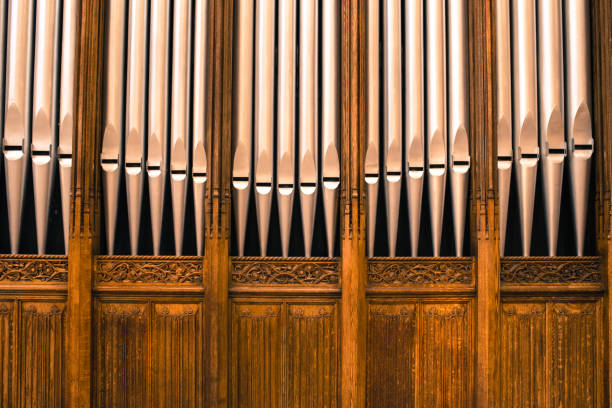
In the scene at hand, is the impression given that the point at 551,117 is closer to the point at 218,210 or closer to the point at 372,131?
the point at 372,131

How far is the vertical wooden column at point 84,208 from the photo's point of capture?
18.1 feet

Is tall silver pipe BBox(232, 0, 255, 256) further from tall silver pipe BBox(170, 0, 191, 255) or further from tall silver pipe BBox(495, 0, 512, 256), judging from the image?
tall silver pipe BBox(495, 0, 512, 256)

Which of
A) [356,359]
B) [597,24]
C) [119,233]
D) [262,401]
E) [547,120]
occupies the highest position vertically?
[597,24]

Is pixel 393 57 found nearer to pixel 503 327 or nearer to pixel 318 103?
pixel 318 103

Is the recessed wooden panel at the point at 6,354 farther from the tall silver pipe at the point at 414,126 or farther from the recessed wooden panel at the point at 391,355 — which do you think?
the tall silver pipe at the point at 414,126

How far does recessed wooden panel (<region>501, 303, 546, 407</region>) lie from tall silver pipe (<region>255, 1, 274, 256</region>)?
217cm

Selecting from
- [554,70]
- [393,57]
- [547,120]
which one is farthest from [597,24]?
[393,57]

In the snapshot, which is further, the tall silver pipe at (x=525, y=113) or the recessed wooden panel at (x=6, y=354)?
the tall silver pipe at (x=525, y=113)

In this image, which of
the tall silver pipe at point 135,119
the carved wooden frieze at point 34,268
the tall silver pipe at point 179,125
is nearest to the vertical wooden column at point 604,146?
the tall silver pipe at point 179,125

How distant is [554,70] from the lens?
5754mm

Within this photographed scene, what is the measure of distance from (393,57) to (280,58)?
0.96m

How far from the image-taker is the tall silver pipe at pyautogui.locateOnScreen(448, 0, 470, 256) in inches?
225

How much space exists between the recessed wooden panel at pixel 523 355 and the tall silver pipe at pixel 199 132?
267 cm

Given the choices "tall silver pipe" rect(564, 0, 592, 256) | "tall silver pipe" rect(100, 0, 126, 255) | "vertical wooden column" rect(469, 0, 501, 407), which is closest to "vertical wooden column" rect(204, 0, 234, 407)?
"tall silver pipe" rect(100, 0, 126, 255)
